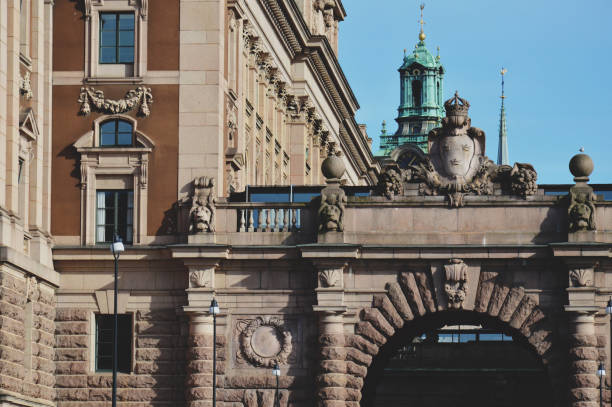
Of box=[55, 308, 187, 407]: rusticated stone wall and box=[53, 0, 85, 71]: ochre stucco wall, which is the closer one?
box=[55, 308, 187, 407]: rusticated stone wall

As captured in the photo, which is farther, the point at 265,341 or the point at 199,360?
the point at 265,341

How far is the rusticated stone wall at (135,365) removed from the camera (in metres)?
63.4

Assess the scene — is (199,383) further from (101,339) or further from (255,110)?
(255,110)

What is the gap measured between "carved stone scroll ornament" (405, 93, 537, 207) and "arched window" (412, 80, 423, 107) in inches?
4365

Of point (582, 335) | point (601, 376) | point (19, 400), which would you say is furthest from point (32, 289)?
point (601, 376)

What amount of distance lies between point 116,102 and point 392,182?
9580mm

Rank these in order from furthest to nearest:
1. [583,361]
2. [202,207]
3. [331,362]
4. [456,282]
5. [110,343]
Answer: [110,343]
[202,207]
[456,282]
[331,362]
[583,361]

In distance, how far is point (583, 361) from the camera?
204 ft

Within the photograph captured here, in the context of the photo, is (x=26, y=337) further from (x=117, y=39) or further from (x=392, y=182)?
(x=392, y=182)

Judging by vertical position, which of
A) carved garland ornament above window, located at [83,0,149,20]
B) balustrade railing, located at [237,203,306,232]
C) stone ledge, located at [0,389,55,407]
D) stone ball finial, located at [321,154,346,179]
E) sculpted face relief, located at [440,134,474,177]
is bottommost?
stone ledge, located at [0,389,55,407]

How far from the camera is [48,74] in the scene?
65000mm

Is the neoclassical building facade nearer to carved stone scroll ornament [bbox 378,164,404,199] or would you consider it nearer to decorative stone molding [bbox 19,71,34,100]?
carved stone scroll ornament [bbox 378,164,404,199]

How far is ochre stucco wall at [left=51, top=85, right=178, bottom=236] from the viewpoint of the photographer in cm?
6475

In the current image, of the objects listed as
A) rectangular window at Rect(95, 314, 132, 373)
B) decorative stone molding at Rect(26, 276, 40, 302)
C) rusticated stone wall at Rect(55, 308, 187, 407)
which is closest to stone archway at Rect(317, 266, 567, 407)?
rusticated stone wall at Rect(55, 308, 187, 407)
